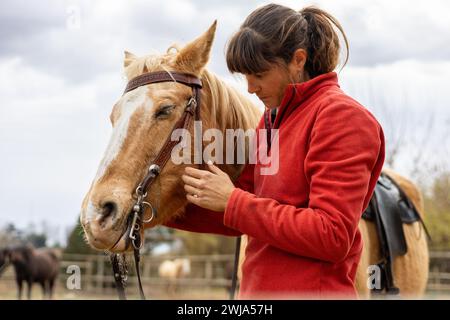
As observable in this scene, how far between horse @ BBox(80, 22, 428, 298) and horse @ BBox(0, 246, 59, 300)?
1971 cm

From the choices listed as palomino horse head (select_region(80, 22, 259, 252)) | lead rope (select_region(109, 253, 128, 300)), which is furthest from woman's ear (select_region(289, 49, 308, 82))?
lead rope (select_region(109, 253, 128, 300))

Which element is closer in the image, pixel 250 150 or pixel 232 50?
pixel 232 50

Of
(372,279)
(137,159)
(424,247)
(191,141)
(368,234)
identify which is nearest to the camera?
(137,159)

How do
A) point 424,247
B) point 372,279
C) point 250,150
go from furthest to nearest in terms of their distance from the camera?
point 424,247 → point 372,279 → point 250,150

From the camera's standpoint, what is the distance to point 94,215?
2.07m

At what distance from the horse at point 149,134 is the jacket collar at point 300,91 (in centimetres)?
42

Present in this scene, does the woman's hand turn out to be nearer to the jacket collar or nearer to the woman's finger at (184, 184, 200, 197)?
the woman's finger at (184, 184, 200, 197)

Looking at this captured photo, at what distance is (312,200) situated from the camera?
1.90 meters

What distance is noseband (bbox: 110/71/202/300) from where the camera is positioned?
2.19 m

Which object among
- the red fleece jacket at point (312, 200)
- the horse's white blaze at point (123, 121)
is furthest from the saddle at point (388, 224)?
the horse's white blaze at point (123, 121)

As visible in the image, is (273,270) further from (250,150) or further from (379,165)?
(250,150)

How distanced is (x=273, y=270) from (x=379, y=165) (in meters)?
0.54
